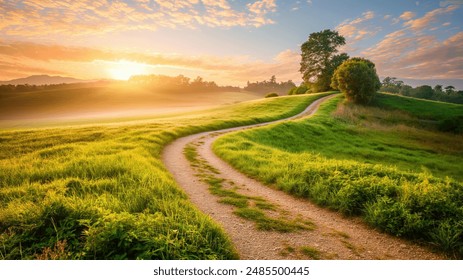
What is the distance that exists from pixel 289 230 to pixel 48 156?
11.2m

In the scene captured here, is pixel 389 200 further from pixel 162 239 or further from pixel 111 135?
pixel 111 135

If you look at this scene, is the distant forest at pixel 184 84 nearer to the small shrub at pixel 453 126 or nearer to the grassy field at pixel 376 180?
the small shrub at pixel 453 126

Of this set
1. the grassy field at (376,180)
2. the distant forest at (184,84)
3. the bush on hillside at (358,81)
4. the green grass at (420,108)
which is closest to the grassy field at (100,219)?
the grassy field at (376,180)

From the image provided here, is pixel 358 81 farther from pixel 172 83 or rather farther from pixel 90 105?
pixel 172 83

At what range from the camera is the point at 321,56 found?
238ft

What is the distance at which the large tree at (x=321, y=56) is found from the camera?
71.3 metres

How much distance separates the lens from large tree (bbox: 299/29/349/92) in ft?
234

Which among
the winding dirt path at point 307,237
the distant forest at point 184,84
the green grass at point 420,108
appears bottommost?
Result: the winding dirt path at point 307,237

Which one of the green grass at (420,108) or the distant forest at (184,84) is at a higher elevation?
the distant forest at (184,84)

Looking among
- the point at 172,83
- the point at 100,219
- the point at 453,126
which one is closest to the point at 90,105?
the point at 172,83

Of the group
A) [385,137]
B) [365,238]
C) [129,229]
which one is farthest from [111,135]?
[385,137]

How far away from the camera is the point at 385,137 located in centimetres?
2917

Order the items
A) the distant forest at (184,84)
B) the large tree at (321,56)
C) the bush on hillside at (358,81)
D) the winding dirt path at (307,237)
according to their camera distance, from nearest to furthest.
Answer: the winding dirt path at (307,237), the bush on hillside at (358,81), the large tree at (321,56), the distant forest at (184,84)

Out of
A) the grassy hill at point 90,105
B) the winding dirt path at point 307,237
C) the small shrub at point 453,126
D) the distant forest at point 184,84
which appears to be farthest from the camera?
the distant forest at point 184,84
